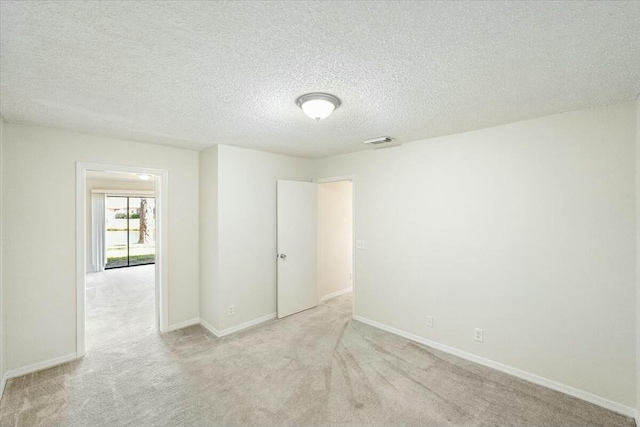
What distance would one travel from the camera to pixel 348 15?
4.02 ft

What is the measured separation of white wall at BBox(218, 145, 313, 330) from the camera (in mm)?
3596

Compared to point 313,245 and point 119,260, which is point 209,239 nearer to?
point 313,245

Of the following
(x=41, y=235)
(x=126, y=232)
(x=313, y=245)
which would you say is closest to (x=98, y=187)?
(x=126, y=232)

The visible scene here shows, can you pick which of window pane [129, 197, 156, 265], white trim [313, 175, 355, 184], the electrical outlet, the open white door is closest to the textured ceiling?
white trim [313, 175, 355, 184]

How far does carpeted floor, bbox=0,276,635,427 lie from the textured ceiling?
7.65 feet

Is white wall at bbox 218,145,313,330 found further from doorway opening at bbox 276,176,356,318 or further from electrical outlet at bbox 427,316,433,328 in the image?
electrical outlet at bbox 427,316,433,328

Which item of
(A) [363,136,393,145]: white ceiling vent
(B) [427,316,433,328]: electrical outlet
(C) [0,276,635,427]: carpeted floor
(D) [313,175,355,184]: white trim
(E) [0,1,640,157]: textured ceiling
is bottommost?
(C) [0,276,635,427]: carpeted floor

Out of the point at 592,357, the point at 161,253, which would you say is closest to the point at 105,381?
the point at 161,253

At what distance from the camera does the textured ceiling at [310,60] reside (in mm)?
1211

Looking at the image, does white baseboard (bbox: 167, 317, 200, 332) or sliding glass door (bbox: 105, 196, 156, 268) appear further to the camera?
sliding glass door (bbox: 105, 196, 156, 268)

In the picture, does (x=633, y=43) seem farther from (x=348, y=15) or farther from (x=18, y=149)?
(x=18, y=149)

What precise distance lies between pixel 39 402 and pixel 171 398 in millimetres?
1023

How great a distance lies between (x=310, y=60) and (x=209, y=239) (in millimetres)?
2812

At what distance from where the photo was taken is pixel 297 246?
14.3ft
